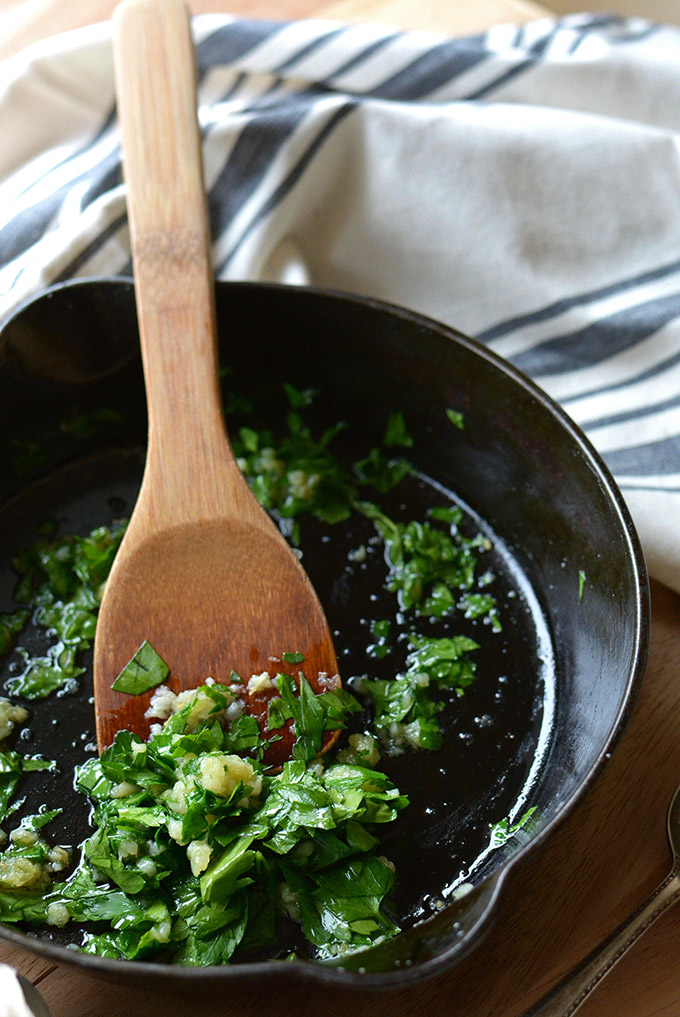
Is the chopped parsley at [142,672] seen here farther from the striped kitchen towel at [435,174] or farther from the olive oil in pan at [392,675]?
the striped kitchen towel at [435,174]

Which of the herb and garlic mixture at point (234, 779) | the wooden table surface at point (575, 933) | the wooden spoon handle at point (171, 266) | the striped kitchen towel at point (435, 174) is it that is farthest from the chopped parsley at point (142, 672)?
the striped kitchen towel at point (435, 174)

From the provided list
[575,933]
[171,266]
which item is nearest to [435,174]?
[171,266]

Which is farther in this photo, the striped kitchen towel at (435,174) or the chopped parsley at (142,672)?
the striped kitchen towel at (435,174)

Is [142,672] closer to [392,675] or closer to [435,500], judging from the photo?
[392,675]

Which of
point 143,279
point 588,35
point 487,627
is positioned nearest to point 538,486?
point 487,627

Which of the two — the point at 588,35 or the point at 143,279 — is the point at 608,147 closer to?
the point at 588,35

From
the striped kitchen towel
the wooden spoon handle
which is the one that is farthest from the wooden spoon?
the striped kitchen towel

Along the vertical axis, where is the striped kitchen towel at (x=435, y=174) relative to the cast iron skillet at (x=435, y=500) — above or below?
above
